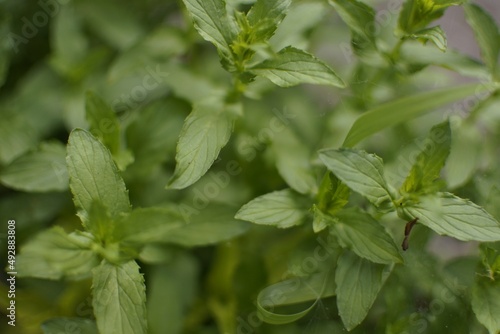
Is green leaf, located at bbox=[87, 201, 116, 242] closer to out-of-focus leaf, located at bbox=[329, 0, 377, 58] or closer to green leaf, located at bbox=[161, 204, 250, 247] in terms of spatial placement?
green leaf, located at bbox=[161, 204, 250, 247]

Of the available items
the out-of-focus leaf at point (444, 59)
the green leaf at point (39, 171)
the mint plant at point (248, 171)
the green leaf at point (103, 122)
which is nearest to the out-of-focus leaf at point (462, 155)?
the mint plant at point (248, 171)

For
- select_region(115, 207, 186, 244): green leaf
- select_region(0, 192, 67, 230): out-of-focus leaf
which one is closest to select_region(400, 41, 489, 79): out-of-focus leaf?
select_region(115, 207, 186, 244): green leaf

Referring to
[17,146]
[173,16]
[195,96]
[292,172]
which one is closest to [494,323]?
[292,172]

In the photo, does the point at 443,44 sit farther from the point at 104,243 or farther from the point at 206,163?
the point at 104,243

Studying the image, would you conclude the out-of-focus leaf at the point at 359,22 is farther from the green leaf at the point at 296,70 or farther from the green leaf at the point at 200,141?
the green leaf at the point at 200,141

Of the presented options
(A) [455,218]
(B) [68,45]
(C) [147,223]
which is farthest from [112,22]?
(A) [455,218]

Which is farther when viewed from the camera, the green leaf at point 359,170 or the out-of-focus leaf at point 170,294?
the out-of-focus leaf at point 170,294
